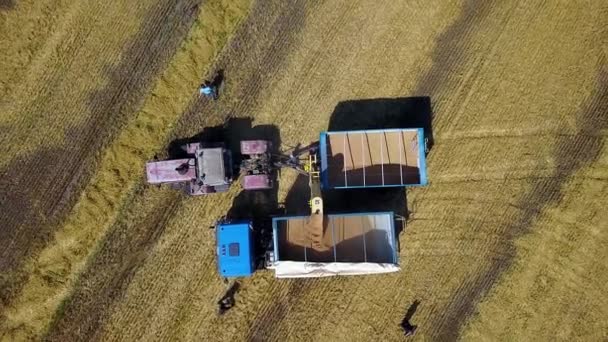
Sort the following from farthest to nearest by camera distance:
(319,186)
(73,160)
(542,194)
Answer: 1. (542,194)
2. (73,160)
3. (319,186)

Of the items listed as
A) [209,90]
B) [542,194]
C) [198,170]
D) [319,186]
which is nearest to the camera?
[198,170]

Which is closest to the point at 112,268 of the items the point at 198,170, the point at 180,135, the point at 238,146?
the point at 198,170

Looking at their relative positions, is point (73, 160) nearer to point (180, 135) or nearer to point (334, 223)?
point (180, 135)

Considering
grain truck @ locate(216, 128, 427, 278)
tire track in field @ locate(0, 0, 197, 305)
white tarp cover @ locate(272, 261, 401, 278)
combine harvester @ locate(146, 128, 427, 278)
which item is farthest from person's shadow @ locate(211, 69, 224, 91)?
white tarp cover @ locate(272, 261, 401, 278)

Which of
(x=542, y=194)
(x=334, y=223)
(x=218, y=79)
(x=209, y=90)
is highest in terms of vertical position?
(x=218, y=79)

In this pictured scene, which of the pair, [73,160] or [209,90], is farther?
[73,160]

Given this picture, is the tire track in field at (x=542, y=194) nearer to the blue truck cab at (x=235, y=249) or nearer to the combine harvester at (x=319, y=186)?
the combine harvester at (x=319, y=186)
